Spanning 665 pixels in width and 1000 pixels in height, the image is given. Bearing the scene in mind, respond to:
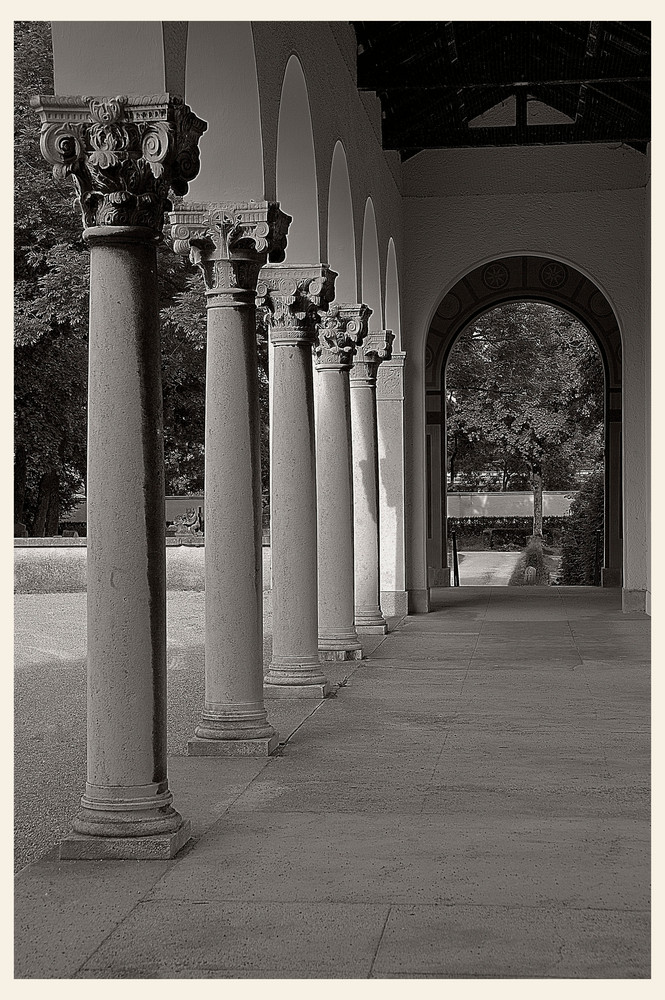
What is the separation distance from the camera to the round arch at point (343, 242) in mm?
15570

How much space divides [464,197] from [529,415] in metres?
19.9

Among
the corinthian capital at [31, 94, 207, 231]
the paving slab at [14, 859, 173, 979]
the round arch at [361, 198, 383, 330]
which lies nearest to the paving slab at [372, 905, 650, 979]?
the paving slab at [14, 859, 173, 979]

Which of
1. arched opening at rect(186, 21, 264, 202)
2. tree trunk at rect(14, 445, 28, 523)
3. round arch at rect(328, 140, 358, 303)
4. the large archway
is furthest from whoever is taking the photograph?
the large archway

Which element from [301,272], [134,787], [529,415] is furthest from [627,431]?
[529,415]

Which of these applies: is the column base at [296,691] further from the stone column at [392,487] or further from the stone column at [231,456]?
the stone column at [392,487]

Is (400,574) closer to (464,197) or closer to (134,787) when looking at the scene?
(464,197)

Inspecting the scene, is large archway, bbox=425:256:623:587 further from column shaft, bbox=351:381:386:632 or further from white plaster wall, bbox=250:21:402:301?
column shaft, bbox=351:381:386:632

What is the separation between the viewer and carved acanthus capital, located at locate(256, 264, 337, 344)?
12102mm

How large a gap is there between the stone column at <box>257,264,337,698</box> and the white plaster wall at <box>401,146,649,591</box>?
32.1 feet

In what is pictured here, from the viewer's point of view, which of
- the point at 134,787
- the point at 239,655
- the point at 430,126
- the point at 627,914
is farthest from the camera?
the point at 430,126

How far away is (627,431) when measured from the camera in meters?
21.8

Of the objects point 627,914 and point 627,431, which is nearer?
point 627,914

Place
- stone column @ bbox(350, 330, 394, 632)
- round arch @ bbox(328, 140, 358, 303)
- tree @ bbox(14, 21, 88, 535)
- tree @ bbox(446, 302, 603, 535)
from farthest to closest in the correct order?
tree @ bbox(446, 302, 603, 535) < tree @ bbox(14, 21, 88, 535) < stone column @ bbox(350, 330, 394, 632) < round arch @ bbox(328, 140, 358, 303)

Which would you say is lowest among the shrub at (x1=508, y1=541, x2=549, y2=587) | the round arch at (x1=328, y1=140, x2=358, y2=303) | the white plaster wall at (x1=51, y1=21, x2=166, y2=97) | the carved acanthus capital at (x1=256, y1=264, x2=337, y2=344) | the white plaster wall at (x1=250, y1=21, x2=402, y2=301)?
the shrub at (x1=508, y1=541, x2=549, y2=587)
